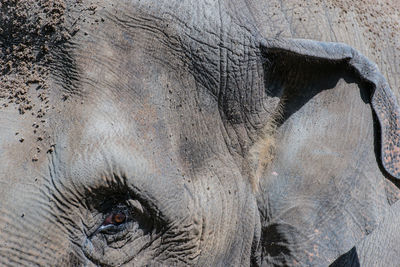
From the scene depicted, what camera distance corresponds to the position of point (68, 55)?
6.25ft

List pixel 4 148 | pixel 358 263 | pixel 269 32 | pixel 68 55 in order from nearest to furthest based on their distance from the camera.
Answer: pixel 4 148 → pixel 68 55 → pixel 269 32 → pixel 358 263

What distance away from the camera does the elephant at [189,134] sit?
1.80m

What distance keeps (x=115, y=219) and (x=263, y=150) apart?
62 centimetres

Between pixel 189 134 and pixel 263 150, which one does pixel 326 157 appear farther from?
pixel 189 134

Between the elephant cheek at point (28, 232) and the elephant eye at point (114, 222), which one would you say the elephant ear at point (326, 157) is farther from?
the elephant cheek at point (28, 232)

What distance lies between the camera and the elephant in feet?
5.89

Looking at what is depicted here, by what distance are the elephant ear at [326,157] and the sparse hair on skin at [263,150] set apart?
0.06ft

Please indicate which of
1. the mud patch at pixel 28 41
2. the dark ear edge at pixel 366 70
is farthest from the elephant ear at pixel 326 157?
the mud patch at pixel 28 41

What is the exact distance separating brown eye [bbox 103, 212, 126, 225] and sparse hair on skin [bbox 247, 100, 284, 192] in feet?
1.73

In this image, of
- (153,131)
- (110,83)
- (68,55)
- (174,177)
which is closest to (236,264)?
(174,177)

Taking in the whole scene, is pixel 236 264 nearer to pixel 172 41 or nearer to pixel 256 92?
pixel 256 92

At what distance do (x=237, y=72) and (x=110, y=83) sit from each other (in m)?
0.45

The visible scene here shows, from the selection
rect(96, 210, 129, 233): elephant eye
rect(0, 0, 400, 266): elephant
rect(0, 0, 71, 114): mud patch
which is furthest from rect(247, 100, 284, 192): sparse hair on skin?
rect(0, 0, 71, 114): mud patch

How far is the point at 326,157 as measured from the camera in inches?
83.7
